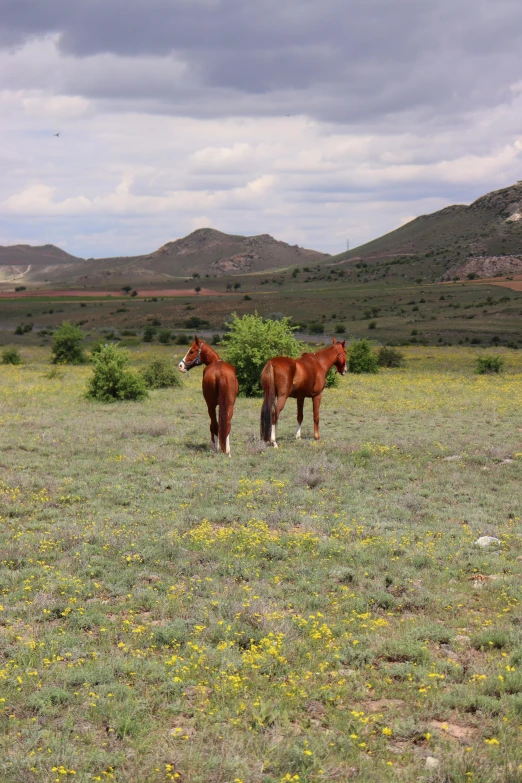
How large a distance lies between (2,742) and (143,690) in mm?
1324

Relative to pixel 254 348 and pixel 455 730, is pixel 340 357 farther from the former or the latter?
pixel 455 730

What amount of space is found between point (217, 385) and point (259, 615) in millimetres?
8978

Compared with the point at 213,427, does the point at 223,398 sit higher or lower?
higher

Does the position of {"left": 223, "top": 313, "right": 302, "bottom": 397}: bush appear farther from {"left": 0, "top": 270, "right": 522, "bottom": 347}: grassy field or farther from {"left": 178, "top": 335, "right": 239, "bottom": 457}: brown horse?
{"left": 0, "top": 270, "right": 522, "bottom": 347}: grassy field

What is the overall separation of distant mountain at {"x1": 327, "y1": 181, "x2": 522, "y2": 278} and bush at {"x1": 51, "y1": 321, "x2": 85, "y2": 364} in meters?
107

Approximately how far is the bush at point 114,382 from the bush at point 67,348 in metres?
18.2

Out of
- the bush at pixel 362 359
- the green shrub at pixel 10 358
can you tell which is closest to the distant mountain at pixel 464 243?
the bush at pixel 362 359

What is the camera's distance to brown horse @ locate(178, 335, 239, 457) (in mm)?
16172

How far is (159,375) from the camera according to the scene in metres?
32.3

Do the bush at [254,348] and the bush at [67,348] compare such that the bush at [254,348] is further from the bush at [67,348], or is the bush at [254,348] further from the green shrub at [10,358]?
the green shrub at [10,358]

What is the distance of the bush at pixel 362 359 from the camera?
130 ft

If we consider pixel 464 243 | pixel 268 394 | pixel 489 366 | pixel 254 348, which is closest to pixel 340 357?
pixel 268 394

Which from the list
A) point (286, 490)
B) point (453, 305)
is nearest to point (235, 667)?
point (286, 490)

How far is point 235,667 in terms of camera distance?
6.76m
